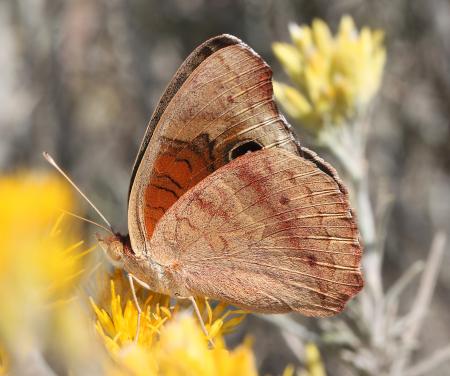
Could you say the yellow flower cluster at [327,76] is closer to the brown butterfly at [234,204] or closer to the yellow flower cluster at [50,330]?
the brown butterfly at [234,204]

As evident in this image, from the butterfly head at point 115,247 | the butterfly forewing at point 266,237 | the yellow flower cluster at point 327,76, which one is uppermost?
the yellow flower cluster at point 327,76

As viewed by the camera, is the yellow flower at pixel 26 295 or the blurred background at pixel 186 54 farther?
the blurred background at pixel 186 54

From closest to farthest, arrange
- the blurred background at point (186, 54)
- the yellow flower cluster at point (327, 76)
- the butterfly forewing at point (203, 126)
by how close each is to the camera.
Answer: the butterfly forewing at point (203, 126)
the yellow flower cluster at point (327, 76)
the blurred background at point (186, 54)

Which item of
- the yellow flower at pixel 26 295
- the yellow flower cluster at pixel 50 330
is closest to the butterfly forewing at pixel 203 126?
the yellow flower cluster at pixel 50 330

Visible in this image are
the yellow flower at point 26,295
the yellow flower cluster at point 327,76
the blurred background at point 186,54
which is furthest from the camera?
the blurred background at point 186,54

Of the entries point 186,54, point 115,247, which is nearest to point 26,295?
point 115,247

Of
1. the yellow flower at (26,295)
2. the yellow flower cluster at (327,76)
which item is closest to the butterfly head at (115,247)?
the yellow flower cluster at (327,76)

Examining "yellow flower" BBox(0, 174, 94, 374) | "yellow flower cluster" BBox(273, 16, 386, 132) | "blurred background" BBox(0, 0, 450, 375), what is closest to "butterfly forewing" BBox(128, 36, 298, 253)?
"yellow flower cluster" BBox(273, 16, 386, 132)

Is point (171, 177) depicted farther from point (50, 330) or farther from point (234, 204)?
point (50, 330)

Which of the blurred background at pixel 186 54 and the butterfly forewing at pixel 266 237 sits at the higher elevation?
the blurred background at pixel 186 54
